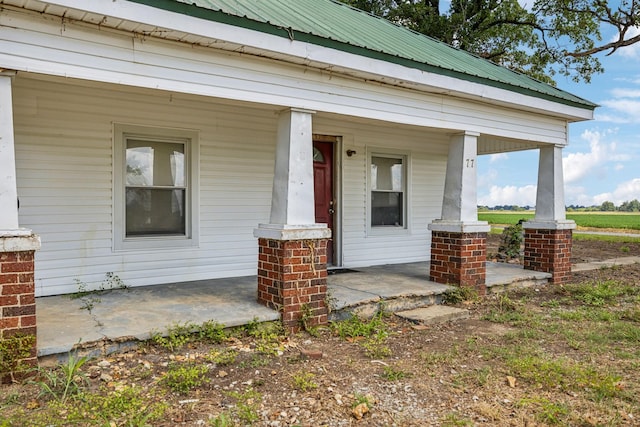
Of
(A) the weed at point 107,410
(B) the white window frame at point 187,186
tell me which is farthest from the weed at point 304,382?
(B) the white window frame at point 187,186

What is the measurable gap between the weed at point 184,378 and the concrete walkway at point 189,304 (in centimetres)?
69

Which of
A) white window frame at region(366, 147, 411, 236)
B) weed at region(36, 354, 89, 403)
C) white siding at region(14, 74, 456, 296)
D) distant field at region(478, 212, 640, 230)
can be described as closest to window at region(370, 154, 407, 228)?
white window frame at region(366, 147, 411, 236)

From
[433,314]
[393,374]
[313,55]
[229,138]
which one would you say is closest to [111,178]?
[229,138]

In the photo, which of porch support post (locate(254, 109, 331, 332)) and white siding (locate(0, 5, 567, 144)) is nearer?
white siding (locate(0, 5, 567, 144))

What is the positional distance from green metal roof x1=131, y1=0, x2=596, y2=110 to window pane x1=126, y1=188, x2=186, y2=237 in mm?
2784

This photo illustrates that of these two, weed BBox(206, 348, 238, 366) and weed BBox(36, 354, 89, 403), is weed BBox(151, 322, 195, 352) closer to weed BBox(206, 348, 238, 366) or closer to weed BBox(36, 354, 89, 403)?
weed BBox(206, 348, 238, 366)

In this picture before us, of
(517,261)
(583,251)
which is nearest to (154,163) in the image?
(517,261)

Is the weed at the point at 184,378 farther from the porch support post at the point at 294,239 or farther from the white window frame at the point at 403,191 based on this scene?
the white window frame at the point at 403,191

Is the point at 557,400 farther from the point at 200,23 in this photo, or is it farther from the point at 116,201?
the point at 116,201

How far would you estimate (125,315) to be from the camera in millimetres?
4871

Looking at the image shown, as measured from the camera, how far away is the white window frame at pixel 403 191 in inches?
335

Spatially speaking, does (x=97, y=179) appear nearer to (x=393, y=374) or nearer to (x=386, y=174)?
(x=393, y=374)

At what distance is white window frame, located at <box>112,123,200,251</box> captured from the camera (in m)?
6.15

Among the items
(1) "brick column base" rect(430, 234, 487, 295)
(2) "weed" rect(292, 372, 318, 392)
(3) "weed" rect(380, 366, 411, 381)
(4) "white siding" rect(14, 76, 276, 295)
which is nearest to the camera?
(2) "weed" rect(292, 372, 318, 392)
